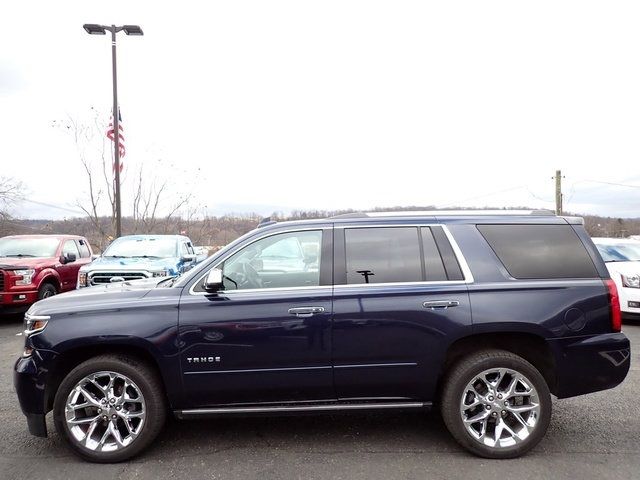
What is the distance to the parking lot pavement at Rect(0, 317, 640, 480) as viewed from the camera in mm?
3264

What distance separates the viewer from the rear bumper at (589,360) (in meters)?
3.52

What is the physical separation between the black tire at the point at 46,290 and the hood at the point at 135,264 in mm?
1359

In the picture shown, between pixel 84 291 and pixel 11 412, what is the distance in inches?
60.7

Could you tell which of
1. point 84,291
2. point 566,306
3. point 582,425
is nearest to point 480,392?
point 566,306

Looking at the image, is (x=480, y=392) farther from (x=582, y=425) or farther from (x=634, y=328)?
(x=634, y=328)

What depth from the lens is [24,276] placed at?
356 inches

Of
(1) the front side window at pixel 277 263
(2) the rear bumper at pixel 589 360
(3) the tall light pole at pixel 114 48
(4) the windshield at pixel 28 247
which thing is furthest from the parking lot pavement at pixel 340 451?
(3) the tall light pole at pixel 114 48

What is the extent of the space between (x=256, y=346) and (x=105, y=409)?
1.22 metres

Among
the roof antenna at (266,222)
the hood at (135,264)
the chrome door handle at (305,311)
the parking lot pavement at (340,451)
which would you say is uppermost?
the roof antenna at (266,222)

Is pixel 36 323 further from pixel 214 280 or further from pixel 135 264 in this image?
pixel 135 264

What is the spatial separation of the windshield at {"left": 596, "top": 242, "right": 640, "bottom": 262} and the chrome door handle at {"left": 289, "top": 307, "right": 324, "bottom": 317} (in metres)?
8.31

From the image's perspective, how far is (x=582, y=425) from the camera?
4.07 metres

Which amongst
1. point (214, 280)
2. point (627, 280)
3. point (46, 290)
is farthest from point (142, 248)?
point (627, 280)

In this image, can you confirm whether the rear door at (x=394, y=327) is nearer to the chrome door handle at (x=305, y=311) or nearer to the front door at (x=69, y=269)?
the chrome door handle at (x=305, y=311)
